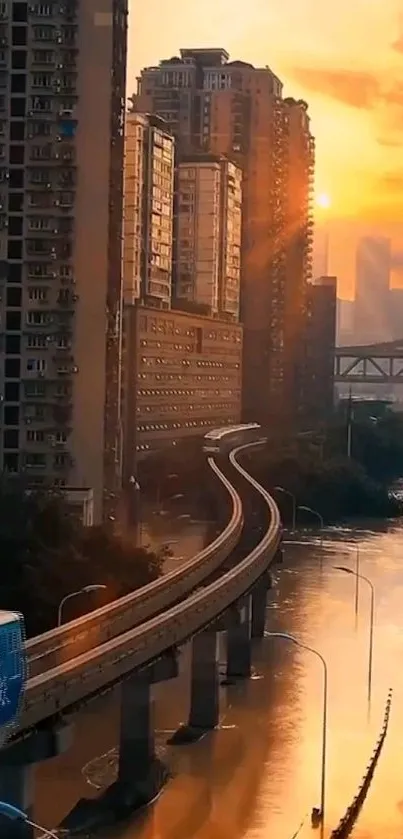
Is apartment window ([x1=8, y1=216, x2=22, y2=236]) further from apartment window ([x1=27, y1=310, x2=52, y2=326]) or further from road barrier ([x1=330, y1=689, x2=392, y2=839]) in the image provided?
road barrier ([x1=330, y1=689, x2=392, y2=839])

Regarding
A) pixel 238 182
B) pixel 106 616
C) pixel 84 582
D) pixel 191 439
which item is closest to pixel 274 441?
pixel 191 439

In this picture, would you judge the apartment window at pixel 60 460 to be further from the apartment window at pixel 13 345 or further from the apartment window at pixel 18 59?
the apartment window at pixel 18 59

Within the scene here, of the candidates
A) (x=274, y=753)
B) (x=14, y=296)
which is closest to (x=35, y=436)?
(x=14, y=296)

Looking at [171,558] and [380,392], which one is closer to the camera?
[171,558]

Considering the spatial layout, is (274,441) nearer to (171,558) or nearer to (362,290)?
(171,558)

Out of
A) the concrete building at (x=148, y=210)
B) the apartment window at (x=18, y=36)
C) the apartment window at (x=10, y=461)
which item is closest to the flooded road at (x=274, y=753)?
the apartment window at (x=10, y=461)

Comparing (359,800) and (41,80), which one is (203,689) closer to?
(359,800)
